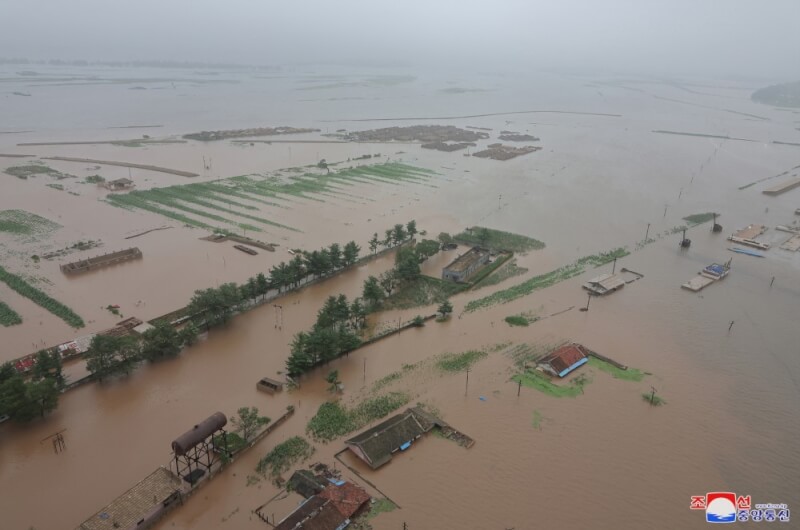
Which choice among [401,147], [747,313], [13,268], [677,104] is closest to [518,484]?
[747,313]

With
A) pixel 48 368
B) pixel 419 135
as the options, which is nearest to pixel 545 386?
pixel 48 368

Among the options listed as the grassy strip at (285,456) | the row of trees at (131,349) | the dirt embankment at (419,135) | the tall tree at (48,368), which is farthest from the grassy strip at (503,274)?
the dirt embankment at (419,135)

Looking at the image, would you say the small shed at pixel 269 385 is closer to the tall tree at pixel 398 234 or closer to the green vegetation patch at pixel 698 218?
the tall tree at pixel 398 234

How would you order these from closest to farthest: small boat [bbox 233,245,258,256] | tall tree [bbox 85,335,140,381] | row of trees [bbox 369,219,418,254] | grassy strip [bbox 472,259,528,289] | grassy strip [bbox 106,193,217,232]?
tall tree [bbox 85,335,140,381] < grassy strip [bbox 472,259,528,289] < small boat [bbox 233,245,258,256] < row of trees [bbox 369,219,418,254] < grassy strip [bbox 106,193,217,232]

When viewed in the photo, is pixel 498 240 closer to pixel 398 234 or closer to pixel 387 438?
pixel 398 234

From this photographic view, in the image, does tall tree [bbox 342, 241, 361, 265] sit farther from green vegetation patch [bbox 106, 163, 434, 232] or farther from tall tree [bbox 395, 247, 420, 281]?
green vegetation patch [bbox 106, 163, 434, 232]

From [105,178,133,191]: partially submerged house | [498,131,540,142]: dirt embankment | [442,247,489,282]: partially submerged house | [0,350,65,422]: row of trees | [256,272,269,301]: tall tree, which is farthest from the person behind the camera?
[498,131,540,142]: dirt embankment

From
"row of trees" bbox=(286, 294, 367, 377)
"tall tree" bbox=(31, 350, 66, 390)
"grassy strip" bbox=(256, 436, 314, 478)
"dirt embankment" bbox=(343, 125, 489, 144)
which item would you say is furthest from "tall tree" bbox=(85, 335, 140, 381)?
"dirt embankment" bbox=(343, 125, 489, 144)
